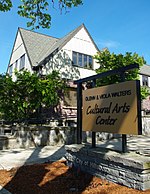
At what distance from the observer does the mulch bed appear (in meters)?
4.25

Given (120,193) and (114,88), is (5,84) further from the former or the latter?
(120,193)

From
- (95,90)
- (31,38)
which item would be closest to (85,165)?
(95,90)

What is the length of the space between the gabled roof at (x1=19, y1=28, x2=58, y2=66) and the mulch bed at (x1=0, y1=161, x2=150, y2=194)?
45.7ft

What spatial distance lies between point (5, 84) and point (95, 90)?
25.6 ft

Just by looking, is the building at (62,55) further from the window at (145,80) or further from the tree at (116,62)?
the window at (145,80)

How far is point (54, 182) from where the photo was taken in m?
4.80

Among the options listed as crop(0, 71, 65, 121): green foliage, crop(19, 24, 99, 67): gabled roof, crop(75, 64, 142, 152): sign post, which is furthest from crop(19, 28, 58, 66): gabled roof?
crop(75, 64, 142, 152): sign post

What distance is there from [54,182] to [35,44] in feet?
62.0

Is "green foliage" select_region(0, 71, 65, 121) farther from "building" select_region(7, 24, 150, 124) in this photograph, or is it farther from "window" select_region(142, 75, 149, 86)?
"window" select_region(142, 75, 149, 86)

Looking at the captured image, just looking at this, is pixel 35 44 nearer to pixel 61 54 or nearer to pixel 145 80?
pixel 61 54

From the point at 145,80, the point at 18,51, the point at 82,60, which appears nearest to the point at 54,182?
the point at 82,60

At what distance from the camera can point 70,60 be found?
1962 cm

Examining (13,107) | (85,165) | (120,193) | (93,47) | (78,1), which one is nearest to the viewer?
(120,193)

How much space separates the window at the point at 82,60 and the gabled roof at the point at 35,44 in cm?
325
